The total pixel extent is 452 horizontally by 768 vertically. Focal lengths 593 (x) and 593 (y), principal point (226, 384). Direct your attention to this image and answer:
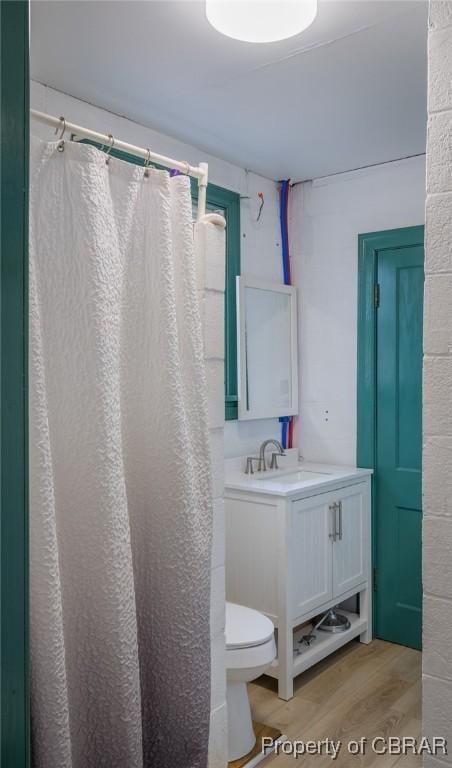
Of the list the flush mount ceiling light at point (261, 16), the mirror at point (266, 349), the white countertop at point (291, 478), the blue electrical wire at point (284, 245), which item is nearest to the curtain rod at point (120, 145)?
the flush mount ceiling light at point (261, 16)

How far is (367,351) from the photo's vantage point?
10.4ft

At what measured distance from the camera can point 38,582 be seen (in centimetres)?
91

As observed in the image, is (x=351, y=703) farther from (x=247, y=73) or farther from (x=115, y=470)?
(x=247, y=73)

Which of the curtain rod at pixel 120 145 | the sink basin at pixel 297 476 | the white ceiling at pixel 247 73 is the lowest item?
the sink basin at pixel 297 476

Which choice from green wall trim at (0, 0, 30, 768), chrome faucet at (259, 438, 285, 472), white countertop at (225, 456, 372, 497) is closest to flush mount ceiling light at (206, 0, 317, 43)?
green wall trim at (0, 0, 30, 768)

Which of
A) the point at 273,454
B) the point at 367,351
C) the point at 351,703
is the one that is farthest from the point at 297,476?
the point at 351,703

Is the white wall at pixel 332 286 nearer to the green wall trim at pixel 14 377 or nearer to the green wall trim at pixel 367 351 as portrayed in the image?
the green wall trim at pixel 367 351

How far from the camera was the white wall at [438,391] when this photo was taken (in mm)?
1116

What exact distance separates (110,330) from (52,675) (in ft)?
1.90

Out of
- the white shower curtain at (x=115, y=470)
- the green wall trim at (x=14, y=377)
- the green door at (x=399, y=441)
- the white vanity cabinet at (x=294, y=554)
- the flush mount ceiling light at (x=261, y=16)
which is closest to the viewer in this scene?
the green wall trim at (x=14, y=377)

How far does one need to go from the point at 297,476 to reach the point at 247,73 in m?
1.96

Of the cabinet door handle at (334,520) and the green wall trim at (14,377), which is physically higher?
the green wall trim at (14,377)

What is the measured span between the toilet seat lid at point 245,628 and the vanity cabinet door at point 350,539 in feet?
2.21

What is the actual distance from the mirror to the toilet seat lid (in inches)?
40.9
